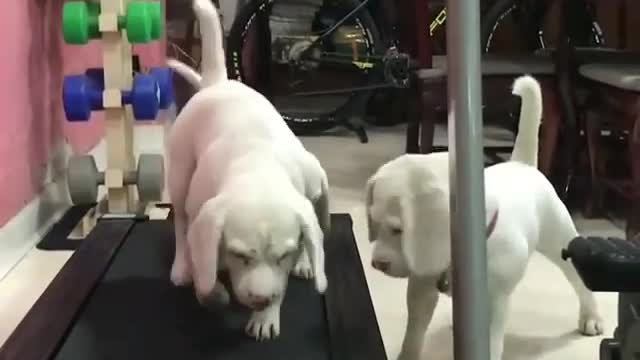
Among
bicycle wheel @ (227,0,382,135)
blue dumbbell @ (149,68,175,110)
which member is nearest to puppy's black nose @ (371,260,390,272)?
blue dumbbell @ (149,68,175,110)

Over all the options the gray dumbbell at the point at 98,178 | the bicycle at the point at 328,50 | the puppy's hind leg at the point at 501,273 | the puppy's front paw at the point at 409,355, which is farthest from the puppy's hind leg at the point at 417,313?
the bicycle at the point at 328,50

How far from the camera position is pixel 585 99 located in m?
3.06

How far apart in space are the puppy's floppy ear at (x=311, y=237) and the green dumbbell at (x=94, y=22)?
121cm

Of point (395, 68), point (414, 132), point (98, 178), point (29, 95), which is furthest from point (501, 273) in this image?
point (395, 68)

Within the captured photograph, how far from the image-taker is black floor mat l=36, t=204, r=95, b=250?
2666 mm

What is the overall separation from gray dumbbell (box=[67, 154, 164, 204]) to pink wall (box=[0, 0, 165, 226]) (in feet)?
0.45

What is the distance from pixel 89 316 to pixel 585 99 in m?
1.85

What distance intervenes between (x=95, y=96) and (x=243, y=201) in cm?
126

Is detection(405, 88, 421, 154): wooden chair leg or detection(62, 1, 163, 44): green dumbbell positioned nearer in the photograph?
detection(62, 1, 163, 44): green dumbbell

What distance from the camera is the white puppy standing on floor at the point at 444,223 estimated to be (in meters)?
1.69

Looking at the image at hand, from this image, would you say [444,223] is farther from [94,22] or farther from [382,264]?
[94,22]

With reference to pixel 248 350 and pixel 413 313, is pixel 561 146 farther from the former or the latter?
pixel 248 350

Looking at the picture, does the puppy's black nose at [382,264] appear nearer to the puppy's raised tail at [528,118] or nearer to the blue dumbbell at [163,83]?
the puppy's raised tail at [528,118]

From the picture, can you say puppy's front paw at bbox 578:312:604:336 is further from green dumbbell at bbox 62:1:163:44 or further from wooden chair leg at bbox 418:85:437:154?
green dumbbell at bbox 62:1:163:44
